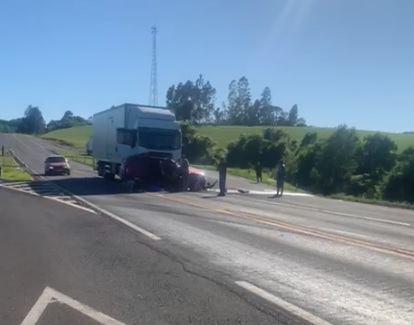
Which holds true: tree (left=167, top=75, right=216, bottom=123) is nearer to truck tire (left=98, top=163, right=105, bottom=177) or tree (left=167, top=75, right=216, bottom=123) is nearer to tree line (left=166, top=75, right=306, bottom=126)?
tree line (left=166, top=75, right=306, bottom=126)

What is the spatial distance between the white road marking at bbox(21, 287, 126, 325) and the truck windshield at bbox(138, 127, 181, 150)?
2695cm

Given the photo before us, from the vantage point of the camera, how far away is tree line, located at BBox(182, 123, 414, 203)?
214 feet

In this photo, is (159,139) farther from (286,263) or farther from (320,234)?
(286,263)

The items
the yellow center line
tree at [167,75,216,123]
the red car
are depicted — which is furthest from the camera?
tree at [167,75,216,123]

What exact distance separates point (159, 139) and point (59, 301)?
28169 mm

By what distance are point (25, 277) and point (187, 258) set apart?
274 centimetres

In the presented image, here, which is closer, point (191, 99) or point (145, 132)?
point (145, 132)

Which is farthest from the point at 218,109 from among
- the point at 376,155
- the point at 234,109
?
A: the point at 376,155

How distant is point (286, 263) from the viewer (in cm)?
1112

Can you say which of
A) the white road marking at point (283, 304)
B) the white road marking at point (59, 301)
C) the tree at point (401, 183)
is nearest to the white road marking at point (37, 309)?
the white road marking at point (59, 301)

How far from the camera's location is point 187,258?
11633 mm

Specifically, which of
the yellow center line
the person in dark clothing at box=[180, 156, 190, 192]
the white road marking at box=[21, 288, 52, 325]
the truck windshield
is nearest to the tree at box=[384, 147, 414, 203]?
the truck windshield

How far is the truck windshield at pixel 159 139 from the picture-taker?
35.9 metres

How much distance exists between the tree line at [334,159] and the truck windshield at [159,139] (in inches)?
1139
